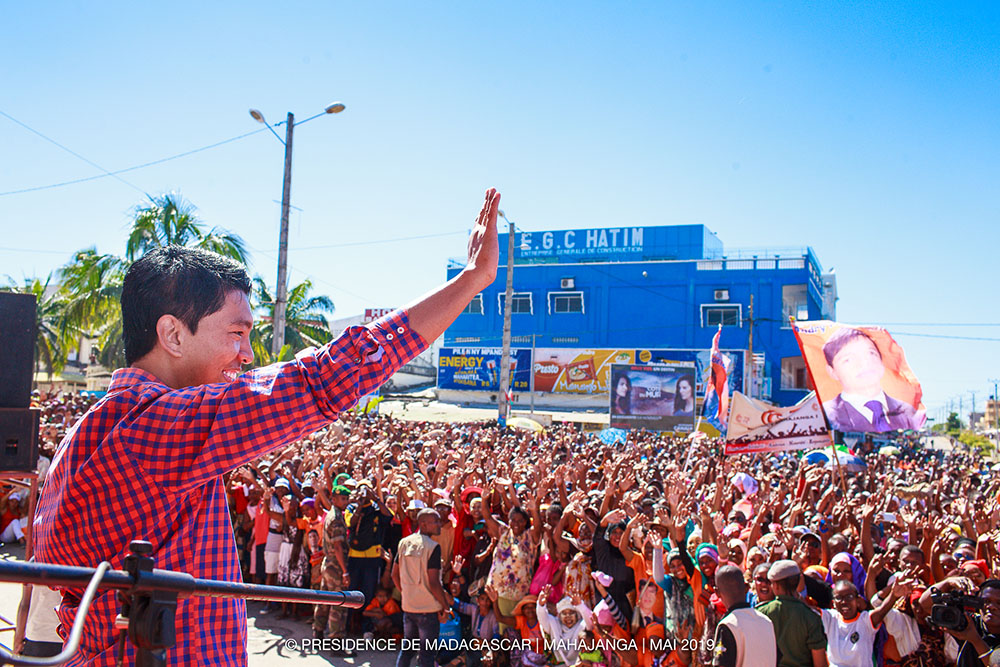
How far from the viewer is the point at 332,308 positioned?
94.5 feet

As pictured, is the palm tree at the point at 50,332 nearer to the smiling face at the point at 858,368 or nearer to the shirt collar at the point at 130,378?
the smiling face at the point at 858,368

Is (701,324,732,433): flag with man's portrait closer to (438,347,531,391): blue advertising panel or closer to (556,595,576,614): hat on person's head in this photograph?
(556,595,576,614): hat on person's head

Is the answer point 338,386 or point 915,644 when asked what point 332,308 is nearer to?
point 915,644

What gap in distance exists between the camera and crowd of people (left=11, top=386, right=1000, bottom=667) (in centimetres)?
478

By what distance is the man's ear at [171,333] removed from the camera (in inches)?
53.8

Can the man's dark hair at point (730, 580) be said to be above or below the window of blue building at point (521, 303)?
below

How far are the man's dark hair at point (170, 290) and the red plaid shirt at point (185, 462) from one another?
0.29 feet

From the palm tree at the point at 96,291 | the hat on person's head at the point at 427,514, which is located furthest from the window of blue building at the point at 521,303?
the hat on person's head at the point at 427,514

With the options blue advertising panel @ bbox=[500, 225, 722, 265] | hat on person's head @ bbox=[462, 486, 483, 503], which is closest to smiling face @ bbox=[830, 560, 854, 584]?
hat on person's head @ bbox=[462, 486, 483, 503]

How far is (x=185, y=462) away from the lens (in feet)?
3.80

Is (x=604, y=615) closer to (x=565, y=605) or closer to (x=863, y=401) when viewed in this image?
(x=565, y=605)

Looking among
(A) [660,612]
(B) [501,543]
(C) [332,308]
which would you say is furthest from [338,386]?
(C) [332,308]

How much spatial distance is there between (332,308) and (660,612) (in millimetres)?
24496

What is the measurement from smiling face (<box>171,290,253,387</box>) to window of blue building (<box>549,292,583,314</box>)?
4184 cm
